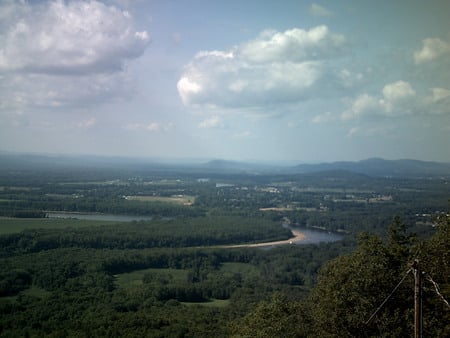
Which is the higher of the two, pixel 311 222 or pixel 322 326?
pixel 322 326

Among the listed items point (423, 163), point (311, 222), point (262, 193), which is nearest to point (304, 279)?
point (311, 222)

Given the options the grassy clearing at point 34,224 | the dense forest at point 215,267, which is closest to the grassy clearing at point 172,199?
the dense forest at point 215,267

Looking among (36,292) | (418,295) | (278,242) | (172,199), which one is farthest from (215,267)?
(172,199)

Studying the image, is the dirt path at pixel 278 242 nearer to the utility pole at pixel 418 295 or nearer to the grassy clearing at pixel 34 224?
the grassy clearing at pixel 34 224

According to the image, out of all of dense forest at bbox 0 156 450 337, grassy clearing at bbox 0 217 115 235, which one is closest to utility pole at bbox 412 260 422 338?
dense forest at bbox 0 156 450 337

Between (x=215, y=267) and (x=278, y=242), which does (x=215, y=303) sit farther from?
(x=278, y=242)

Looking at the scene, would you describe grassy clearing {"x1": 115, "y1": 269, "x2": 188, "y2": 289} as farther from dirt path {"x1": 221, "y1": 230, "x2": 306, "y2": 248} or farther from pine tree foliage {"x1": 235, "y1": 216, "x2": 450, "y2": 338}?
pine tree foliage {"x1": 235, "y1": 216, "x2": 450, "y2": 338}

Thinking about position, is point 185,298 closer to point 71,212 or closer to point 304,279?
point 304,279
